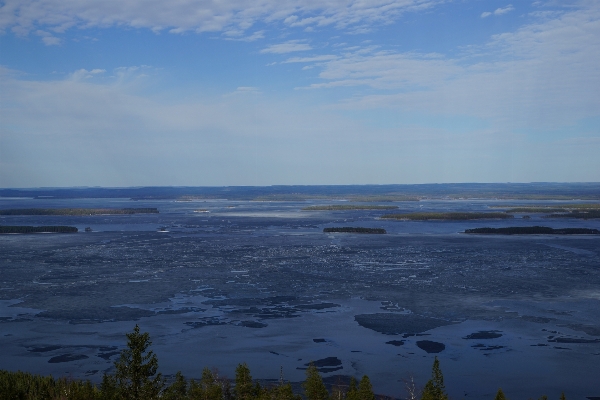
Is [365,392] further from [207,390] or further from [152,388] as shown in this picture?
[152,388]

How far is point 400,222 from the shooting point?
54594 millimetres

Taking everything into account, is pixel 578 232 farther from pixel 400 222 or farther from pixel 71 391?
pixel 71 391

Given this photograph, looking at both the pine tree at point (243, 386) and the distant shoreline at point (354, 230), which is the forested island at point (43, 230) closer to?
the distant shoreline at point (354, 230)

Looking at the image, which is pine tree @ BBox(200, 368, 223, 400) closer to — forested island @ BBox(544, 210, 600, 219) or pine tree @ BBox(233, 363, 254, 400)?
pine tree @ BBox(233, 363, 254, 400)

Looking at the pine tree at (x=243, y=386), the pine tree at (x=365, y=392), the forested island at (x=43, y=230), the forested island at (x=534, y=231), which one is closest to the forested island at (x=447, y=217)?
the forested island at (x=534, y=231)

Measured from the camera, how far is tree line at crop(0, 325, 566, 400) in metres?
10.0

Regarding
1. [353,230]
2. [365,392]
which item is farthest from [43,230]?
[365,392]

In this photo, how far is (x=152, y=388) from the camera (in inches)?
394

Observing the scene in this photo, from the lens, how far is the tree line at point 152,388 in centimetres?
1001

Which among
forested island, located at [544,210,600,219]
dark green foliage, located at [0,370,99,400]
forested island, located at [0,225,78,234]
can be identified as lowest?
dark green foliage, located at [0,370,99,400]

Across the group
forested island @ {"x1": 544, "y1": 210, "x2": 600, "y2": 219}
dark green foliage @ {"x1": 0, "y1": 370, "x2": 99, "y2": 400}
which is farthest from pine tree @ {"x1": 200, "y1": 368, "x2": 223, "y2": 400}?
forested island @ {"x1": 544, "y1": 210, "x2": 600, "y2": 219}

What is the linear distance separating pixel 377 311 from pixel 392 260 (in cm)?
1095

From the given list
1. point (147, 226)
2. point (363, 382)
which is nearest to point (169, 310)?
point (363, 382)

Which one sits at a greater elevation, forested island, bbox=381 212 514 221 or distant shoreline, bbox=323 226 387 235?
forested island, bbox=381 212 514 221
